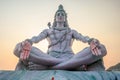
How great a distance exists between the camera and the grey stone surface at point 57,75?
1522mm

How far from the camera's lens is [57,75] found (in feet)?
4.94

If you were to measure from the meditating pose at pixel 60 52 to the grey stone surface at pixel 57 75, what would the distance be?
21 centimetres

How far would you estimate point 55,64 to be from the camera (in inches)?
76.9

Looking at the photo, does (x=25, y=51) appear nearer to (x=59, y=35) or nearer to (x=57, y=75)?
(x=57, y=75)

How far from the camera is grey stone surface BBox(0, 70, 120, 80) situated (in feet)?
4.99

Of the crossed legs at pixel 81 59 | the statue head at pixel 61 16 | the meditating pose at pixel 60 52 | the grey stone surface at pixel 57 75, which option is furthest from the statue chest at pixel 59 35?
the grey stone surface at pixel 57 75

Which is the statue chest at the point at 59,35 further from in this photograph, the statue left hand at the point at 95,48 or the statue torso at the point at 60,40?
the statue left hand at the point at 95,48

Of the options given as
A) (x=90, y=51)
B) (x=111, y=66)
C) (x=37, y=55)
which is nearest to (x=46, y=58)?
(x=37, y=55)

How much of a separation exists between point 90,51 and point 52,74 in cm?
47

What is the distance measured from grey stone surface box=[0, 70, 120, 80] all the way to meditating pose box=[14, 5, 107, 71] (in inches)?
8.2

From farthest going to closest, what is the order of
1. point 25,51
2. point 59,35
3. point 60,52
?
point 59,35
point 60,52
point 25,51

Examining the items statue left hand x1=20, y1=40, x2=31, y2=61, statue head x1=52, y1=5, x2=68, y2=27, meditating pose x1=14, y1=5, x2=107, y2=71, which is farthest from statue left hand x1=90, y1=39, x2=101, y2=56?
statue head x1=52, y1=5, x2=68, y2=27

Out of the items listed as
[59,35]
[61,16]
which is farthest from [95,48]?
[61,16]

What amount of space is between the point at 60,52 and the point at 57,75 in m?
0.78
